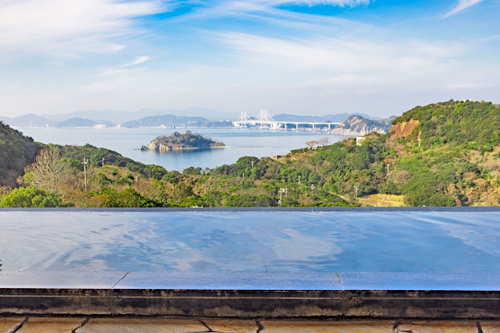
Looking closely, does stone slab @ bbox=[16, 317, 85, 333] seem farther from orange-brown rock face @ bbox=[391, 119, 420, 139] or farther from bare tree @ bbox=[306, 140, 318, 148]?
orange-brown rock face @ bbox=[391, 119, 420, 139]

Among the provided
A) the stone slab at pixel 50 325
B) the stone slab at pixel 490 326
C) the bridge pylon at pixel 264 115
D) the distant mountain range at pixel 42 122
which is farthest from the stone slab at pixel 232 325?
the bridge pylon at pixel 264 115

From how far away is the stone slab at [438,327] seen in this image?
56.8 inches

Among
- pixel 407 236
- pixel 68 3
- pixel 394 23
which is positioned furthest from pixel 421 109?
pixel 407 236

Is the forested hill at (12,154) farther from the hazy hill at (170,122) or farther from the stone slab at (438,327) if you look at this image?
the hazy hill at (170,122)

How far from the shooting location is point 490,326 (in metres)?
1.47

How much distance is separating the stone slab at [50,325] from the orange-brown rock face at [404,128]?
24.7m

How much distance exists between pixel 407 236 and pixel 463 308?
1667 mm

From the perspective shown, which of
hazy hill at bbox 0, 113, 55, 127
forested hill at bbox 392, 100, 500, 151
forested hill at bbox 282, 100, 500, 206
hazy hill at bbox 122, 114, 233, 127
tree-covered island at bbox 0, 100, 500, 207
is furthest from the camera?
hazy hill at bbox 122, 114, 233, 127

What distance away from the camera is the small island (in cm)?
2938

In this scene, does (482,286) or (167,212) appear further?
(167,212)

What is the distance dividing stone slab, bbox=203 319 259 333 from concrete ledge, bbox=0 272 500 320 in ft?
0.06

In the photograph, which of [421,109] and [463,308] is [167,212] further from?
[421,109]

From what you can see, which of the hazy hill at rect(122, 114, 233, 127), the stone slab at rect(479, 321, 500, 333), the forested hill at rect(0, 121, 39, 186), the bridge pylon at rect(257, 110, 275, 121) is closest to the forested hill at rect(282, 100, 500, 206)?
the bridge pylon at rect(257, 110, 275, 121)

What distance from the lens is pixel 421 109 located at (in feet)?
82.0
